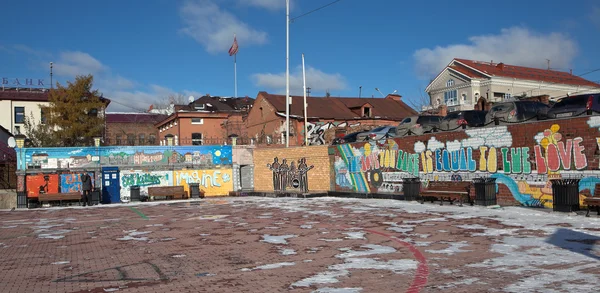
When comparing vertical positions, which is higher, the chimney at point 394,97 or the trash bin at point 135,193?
the chimney at point 394,97

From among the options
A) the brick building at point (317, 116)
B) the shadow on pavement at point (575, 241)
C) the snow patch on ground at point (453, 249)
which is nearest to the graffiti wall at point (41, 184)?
the brick building at point (317, 116)

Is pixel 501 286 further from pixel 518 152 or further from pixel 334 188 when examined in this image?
pixel 334 188

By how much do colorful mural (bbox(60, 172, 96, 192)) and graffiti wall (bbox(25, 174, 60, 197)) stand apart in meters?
0.32

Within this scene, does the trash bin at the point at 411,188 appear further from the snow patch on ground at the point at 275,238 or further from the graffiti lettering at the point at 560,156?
the snow patch on ground at the point at 275,238

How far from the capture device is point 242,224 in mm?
16266

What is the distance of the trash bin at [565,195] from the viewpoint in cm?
1559

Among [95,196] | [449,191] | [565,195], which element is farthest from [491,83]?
[565,195]

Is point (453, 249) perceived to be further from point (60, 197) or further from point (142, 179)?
point (142, 179)

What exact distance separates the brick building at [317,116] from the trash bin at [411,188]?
19582mm

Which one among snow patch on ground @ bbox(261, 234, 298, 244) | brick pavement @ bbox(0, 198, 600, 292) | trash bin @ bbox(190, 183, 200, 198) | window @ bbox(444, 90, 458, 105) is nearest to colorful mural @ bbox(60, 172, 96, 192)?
trash bin @ bbox(190, 183, 200, 198)

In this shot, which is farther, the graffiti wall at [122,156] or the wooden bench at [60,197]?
the graffiti wall at [122,156]

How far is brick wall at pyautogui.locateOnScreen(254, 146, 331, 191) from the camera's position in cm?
3136

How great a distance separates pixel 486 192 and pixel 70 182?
77.7 ft

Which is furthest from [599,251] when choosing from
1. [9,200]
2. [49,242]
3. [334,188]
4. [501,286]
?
[9,200]
